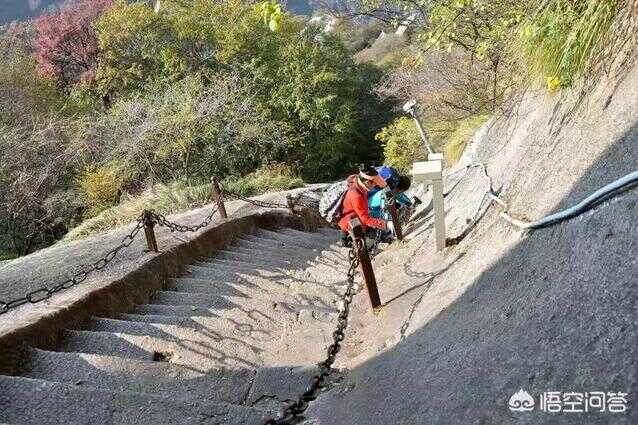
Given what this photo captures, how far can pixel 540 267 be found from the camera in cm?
307

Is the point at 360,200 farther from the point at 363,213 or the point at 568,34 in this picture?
the point at 568,34

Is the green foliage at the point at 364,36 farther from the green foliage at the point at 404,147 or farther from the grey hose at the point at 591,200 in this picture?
the grey hose at the point at 591,200

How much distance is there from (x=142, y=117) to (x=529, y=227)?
594 inches

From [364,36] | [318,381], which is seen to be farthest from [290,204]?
[364,36]

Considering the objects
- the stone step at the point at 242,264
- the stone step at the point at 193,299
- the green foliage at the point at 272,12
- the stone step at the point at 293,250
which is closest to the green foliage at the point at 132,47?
the stone step at the point at 293,250

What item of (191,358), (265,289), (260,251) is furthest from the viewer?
(260,251)

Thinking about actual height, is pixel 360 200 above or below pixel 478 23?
below

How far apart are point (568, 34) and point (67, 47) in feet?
82.3

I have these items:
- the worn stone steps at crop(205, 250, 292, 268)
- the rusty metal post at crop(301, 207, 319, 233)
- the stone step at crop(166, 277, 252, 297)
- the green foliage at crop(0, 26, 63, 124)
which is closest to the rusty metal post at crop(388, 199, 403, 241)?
the worn stone steps at crop(205, 250, 292, 268)

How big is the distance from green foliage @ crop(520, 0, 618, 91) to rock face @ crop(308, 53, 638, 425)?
9.8 inches

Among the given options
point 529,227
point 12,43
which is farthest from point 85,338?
point 12,43

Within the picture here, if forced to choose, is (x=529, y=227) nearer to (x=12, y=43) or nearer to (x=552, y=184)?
(x=552, y=184)

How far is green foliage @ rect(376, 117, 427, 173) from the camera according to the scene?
16141 millimetres

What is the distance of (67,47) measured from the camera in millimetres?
24688
